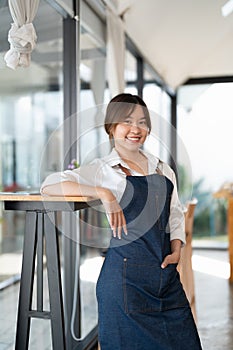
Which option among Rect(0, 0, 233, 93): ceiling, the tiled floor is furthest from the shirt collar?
the tiled floor

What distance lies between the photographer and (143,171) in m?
1.99

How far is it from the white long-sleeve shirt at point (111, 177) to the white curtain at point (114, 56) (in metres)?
1.77

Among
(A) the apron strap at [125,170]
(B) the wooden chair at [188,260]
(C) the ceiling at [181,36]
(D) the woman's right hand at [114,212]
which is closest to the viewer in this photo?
(D) the woman's right hand at [114,212]

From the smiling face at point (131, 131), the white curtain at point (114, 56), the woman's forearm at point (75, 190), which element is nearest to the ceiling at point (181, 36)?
the white curtain at point (114, 56)

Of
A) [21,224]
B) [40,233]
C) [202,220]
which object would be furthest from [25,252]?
[202,220]

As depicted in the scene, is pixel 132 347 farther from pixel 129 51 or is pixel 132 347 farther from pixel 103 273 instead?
pixel 129 51

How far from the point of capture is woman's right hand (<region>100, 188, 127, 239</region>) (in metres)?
1.85

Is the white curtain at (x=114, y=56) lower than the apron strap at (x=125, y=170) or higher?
higher

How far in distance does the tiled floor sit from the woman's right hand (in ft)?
3.28

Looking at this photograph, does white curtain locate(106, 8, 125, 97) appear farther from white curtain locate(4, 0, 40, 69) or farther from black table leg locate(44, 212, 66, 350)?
black table leg locate(44, 212, 66, 350)

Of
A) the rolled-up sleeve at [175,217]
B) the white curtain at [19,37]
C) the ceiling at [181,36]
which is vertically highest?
the ceiling at [181,36]

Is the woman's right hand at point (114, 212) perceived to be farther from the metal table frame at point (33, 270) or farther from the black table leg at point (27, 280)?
the black table leg at point (27, 280)

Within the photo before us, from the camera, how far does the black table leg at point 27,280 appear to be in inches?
82.1

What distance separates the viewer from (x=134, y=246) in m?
1.88
